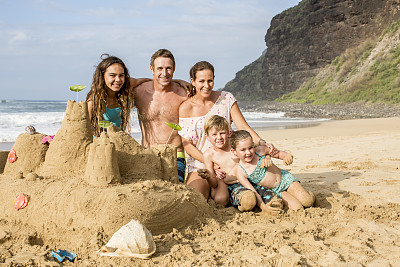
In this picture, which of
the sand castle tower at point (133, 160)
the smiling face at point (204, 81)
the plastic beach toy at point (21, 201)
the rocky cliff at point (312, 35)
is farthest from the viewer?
the rocky cliff at point (312, 35)

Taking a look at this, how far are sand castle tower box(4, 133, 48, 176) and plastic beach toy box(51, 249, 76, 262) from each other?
119cm

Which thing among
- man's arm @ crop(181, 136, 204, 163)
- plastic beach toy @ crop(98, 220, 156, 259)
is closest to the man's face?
man's arm @ crop(181, 136, 204, 163)

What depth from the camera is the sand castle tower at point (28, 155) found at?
348 centimetres

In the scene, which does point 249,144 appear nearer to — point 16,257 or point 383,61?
point 16,257

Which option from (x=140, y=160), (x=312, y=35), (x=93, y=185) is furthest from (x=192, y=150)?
(x=312, y=35)

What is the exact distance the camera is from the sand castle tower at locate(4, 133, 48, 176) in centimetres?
348

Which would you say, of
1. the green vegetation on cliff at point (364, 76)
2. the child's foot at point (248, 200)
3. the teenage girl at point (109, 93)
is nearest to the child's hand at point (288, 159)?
the child's foot at point (248, 200)

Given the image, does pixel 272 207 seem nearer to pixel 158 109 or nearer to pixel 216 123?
pixel 216 123

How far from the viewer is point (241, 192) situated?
3746 mm

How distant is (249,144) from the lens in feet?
12.3

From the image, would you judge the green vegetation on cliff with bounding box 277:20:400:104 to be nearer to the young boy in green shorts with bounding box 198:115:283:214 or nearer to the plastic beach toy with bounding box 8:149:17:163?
the young boy in green shorts with bounding box 198:115:283:214

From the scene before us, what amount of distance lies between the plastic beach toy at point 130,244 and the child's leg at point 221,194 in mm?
1549

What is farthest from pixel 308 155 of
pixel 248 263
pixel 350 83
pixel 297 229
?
pixel 350 83

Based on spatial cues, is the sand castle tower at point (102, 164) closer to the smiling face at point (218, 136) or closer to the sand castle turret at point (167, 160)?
the sand castle turret at point (167, 160)
